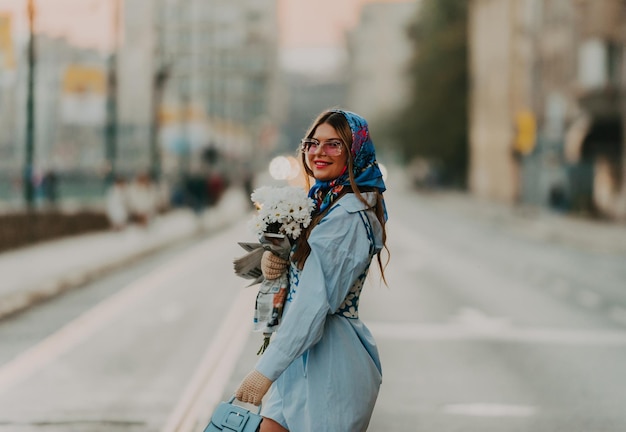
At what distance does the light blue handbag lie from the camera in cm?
371

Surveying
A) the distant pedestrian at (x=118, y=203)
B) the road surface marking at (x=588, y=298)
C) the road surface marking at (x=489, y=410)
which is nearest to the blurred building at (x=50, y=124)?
the distant pedestrian at (x=118, y=203)

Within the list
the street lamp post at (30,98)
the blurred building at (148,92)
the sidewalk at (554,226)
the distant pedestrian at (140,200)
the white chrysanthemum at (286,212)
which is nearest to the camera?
the white chrysanthemum at (286,212)

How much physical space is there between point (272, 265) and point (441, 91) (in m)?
77.3

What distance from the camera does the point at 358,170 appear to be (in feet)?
12.9

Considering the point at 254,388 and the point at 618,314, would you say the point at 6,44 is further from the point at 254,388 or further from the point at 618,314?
the point at 254,388

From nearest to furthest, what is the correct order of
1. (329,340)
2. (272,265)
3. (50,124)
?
(329,340), (272,265), (50,124)

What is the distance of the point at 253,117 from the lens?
599 ft

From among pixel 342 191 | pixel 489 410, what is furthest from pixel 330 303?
pixel 489 410

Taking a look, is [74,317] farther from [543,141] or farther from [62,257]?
[543,141]

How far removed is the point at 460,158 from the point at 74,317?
235 feet

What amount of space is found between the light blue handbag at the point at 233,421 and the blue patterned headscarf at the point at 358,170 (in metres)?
0.72

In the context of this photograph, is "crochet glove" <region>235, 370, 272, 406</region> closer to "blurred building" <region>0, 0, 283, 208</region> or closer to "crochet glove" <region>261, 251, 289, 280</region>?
"crochet glove" <region>261, 251, 289, 280</region>

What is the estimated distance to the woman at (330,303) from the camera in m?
3.65

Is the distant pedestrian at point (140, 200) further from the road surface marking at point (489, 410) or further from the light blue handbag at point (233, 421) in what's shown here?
the light blue handbag at point (233, 421)
